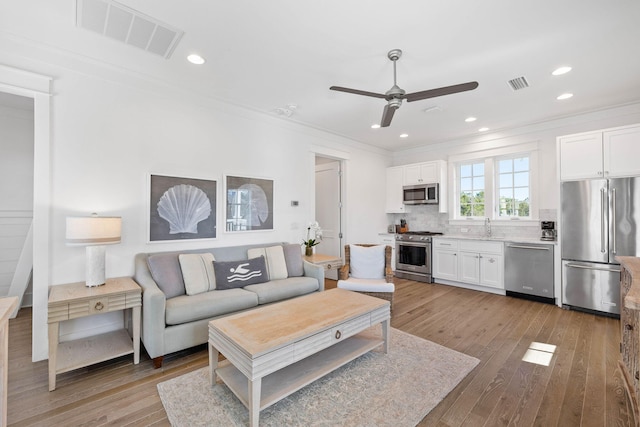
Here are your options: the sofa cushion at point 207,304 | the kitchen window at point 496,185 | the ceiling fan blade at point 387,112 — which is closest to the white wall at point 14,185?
the sofa cushion at point 207,304

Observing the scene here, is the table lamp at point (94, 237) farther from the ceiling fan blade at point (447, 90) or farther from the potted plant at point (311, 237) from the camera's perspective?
the ceiling fan blade at point (447, 90)

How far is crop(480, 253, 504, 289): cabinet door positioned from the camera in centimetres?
459

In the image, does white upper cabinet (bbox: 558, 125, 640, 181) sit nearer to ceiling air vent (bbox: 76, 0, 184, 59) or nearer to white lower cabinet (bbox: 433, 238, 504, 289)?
white lower cabinet (bbox: 433, 238, 504, 289)

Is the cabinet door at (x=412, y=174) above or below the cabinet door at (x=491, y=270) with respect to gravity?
above

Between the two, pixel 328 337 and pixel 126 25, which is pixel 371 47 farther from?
pixel 328 337

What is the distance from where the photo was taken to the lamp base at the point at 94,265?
8.29 ft

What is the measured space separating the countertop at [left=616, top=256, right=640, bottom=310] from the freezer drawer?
1919mm

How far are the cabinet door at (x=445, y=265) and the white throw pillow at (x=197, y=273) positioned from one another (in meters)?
4.06

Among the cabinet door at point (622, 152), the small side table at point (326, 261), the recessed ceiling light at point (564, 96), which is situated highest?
the recessed ceiling light at point (564, 96)

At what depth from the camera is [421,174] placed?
19.1 ft

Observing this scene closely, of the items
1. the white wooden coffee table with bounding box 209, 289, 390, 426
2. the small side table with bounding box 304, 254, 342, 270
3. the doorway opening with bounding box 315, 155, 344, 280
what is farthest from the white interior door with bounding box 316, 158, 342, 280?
the white wooden coffee table with bounding box 209, 289, 390, 426

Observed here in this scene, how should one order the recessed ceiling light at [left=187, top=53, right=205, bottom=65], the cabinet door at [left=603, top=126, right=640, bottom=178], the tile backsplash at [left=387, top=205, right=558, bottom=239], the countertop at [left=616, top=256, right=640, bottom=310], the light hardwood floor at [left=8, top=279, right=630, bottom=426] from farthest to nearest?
1. the tile backsplash at [left=387, top=205, right=558, bottom=239]
2. the cabinet door at [left=603, top=126, right=640, bottom=178]
3. the recessed ceiling light at [left=187, top=53, right=205, bottom=65]
4. the light hardwood floor at [left=8, top=279, right=630, bottom=426]
5. the countertop at [left=616, top=256, right=640, bottom=310]

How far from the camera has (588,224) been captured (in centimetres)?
372

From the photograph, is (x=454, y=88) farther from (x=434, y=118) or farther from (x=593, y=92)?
(x=593, y=92)
